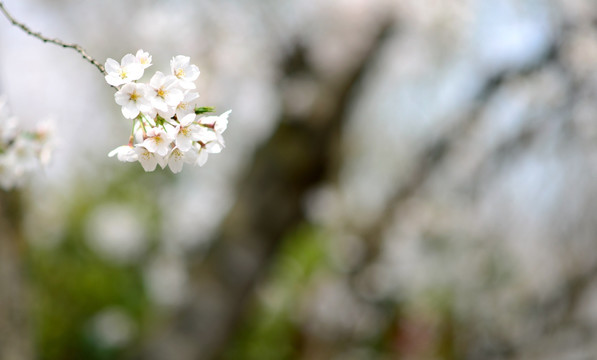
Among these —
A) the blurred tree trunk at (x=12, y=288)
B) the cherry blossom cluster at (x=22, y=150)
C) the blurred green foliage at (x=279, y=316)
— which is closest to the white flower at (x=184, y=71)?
the cherry blossom cluster at (x=22, y=150)

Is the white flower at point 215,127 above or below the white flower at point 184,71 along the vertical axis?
below

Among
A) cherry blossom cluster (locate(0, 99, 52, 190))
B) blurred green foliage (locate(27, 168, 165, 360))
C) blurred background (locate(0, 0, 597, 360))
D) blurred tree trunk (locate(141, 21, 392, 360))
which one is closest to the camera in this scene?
cherry blossom cluster (locate(0, 99, 52, 190))

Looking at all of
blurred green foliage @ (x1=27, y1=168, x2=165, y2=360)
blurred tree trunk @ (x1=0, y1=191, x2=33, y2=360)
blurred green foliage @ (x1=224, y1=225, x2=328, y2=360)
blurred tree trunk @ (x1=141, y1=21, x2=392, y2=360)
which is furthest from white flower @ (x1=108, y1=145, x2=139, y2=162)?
blurred green foliage @ (x1=224, y1=225, x2=328, y2=360)

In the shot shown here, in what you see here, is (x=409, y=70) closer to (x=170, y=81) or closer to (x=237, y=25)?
(x=237, y=25)

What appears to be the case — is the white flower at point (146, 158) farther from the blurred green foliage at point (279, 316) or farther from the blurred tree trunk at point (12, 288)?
the blurred green foliage at point (279, 316)

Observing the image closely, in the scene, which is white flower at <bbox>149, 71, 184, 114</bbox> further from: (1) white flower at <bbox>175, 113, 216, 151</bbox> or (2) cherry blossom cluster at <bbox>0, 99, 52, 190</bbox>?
(2) cherry blossom cluster at <bbox>0, 99, 52, 190</bbox>

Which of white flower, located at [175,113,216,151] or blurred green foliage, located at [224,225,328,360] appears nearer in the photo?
white flower, located at [175,113,216,151]

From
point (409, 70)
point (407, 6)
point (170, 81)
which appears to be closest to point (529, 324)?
point (409, 70)
